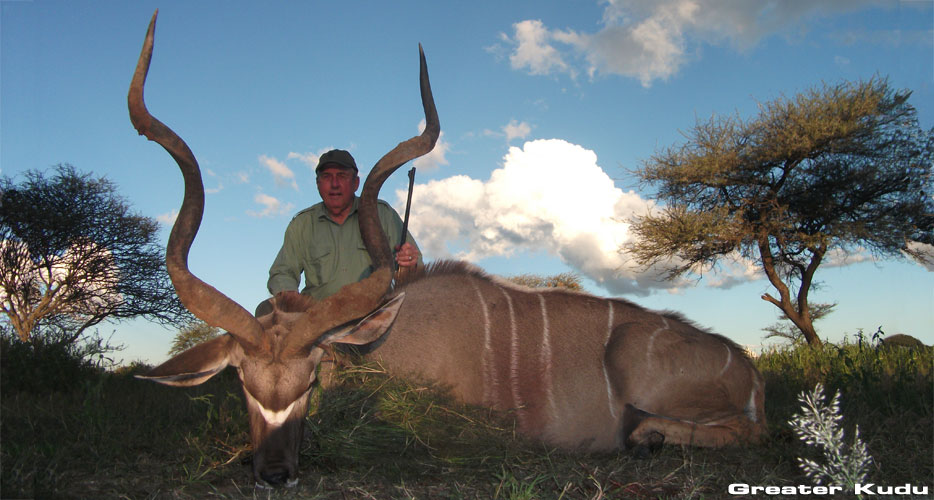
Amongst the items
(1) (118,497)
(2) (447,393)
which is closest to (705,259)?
(2) (447,393)

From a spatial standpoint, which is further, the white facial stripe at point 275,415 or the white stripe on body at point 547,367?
the white stripe on body at point 547,367

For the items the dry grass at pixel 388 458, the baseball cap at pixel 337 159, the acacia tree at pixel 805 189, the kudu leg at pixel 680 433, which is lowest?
the dry grass at pixel 388 458

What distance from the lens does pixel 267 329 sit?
3.21 metres

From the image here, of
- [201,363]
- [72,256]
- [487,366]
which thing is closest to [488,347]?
[487,366]

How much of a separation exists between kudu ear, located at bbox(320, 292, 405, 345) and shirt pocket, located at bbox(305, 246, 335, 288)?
5.25ft

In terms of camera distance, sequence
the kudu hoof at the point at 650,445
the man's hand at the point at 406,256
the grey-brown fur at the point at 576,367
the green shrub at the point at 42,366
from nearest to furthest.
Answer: the kudu hoof at the point at 650,445
the grey-brown fur at the point at 576,367
the man's hand at the point at 406,256
the green shrub at the point at 42,366

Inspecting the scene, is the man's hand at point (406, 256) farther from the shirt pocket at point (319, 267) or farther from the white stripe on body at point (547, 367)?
the white stripe on body at point (547, 367)

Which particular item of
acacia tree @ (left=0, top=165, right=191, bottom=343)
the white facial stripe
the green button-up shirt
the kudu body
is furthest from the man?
acacia tree @ (left=0, top=165, right=191, bottom=343)

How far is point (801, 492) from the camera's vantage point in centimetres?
275

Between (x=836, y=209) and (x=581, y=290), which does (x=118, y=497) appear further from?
(x=836, y=209)

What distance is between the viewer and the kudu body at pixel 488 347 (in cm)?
312

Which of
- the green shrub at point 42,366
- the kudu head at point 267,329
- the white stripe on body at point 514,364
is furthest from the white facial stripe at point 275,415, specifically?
the green shrub at point 42,366

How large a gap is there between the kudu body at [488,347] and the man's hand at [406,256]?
0.25 meters

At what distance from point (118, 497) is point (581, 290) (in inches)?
110
